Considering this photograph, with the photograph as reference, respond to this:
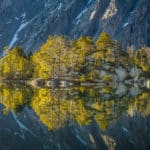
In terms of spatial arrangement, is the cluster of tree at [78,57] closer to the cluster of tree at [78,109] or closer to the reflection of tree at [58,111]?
the cluster of tree at [78,109]

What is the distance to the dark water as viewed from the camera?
40.2 meters

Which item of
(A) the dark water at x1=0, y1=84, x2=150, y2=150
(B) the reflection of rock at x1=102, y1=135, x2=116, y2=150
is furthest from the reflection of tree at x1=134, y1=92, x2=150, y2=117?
(B) the reflection of rock at x1=102, y1=135, x2=116, y2=150

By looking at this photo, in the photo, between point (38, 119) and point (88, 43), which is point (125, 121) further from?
point (88, 43)

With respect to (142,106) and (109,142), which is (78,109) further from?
(109,142)

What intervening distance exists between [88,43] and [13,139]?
86.8 meters

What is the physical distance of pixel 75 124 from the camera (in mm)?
51250

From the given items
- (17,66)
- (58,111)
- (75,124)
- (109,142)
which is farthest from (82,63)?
(109,142)

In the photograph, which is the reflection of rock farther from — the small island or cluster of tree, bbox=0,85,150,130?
the small island

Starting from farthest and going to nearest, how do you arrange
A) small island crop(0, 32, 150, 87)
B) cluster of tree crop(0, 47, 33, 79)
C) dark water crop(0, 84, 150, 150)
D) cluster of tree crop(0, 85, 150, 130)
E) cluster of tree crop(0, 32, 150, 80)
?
cluster of tree crop(0, 47, 33, 79), cluster of tree crop(0, 32, 150, 80), small island crop(0, 32, 150, 87), cluster of tree crop(0, 85, 150, 130), dark water crop(0, 84, 150, 150)

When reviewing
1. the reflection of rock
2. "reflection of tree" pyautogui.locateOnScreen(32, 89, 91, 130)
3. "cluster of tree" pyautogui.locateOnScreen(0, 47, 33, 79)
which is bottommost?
the reflection of rock

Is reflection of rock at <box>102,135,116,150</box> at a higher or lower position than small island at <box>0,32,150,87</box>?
lower

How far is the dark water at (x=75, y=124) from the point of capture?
40.2 metres

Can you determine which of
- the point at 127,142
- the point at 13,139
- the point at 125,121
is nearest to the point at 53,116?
the point at 125,121

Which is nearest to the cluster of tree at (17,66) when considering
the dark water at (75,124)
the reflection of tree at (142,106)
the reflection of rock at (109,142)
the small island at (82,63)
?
the small island at (82,63)
